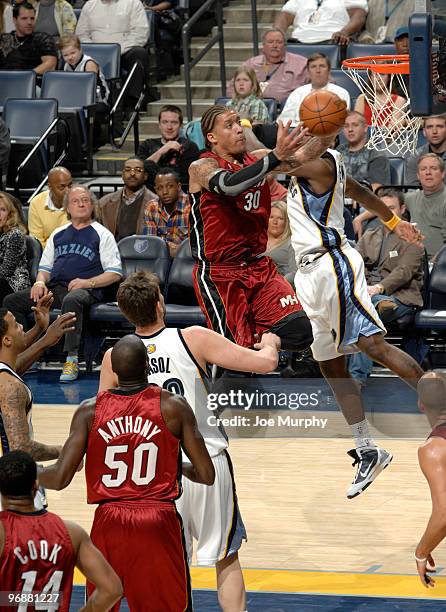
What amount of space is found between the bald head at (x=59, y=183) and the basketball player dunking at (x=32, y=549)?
7258 millimetres

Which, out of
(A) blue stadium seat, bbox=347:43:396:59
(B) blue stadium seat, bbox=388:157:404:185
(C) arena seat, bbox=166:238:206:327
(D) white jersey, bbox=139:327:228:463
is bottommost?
(C) arena seat, bbox=166:238:206:327

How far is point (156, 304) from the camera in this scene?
5.21 m

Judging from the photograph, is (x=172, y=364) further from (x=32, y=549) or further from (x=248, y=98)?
(x=248, y=98)

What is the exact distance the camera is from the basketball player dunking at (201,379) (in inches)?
202

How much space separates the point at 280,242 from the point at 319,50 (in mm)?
3666

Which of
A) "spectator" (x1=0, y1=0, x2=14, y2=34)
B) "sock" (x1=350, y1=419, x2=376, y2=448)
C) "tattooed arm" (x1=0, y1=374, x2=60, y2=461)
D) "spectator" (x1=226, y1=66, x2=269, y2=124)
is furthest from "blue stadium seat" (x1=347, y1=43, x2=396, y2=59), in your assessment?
"tattooed arm" (x1=0, y1=374, x2=60, y2=461)

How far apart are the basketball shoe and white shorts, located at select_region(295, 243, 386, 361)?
1.76ft

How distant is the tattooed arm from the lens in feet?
17.4

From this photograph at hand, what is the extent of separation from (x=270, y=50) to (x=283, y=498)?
249 inches

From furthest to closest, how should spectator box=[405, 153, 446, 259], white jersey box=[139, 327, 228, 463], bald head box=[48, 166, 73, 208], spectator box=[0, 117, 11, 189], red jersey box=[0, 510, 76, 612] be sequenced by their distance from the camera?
spectator box=[0, 117, 11, 189], bald head box=[48, 166, 73, 208], spectator box=[405, 153, 446, 259], white jersey box=[139, 327, 228, 463], red jersey box=[0, 510, 76, 612]

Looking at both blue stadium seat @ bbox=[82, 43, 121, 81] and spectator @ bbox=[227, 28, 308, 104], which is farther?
blue stadium seat @ bbox=[82, 43, 121, 81]

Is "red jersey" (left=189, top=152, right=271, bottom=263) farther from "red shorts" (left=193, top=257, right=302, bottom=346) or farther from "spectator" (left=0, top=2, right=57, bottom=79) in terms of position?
"spectator" (left=0, top=2, right=57, bottom=79)

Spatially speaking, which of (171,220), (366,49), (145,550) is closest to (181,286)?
(171,220)

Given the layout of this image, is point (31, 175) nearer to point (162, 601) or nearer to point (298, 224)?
point (298, 224)
